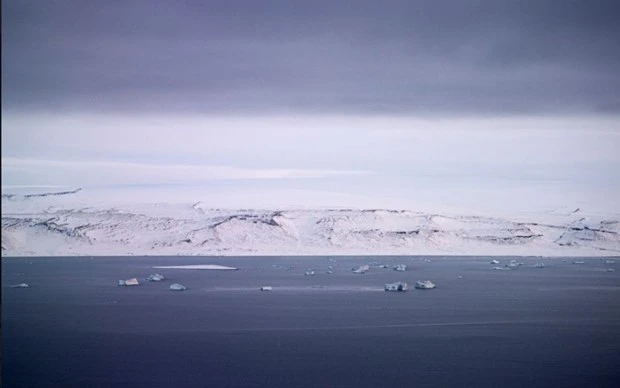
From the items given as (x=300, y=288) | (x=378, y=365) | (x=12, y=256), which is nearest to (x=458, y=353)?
(x=378, y=365)

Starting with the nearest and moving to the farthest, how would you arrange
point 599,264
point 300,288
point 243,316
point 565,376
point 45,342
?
point 565,376 → point 45,342 → point 243,316 → point 300,288 → point 599,264

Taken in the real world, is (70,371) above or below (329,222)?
below

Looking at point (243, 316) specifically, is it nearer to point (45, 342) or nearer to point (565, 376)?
point (45, 342)

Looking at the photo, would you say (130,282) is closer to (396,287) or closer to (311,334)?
(396,287)

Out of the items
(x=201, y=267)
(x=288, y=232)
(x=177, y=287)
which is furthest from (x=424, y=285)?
(x=288, y=232)

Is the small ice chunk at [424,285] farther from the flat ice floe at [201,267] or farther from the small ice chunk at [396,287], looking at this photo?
the flat ice floe at [201,267]

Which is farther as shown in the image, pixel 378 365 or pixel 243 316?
pixel 243 316
